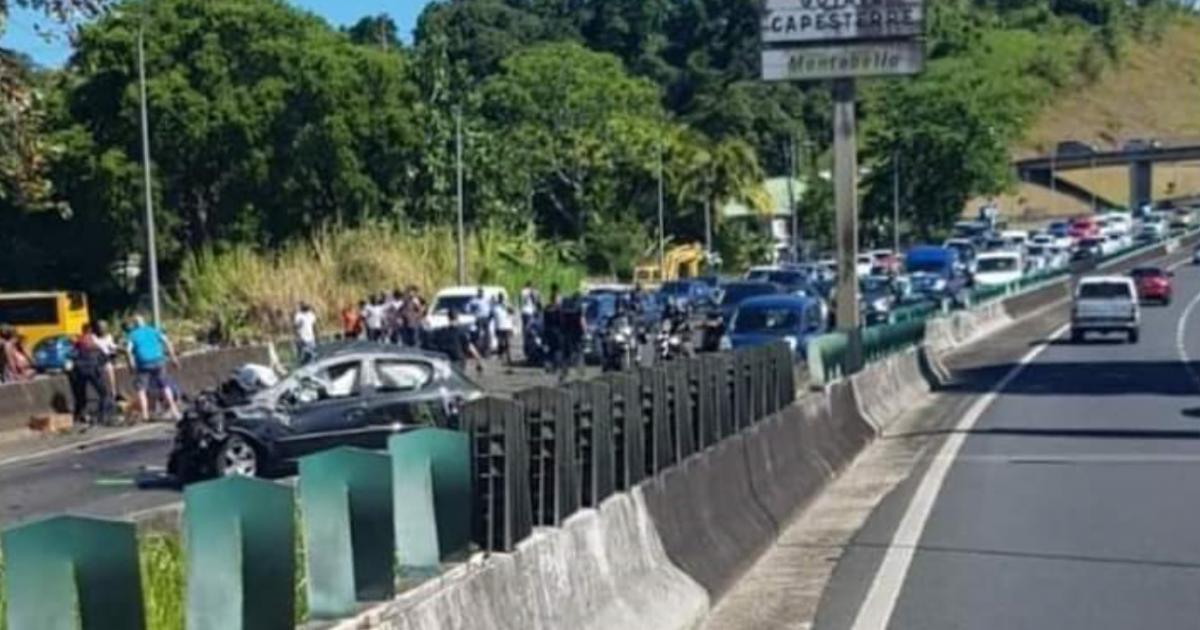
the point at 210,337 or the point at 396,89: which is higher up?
the point at 396,89

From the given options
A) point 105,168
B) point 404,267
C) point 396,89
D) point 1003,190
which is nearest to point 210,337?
point 404,267

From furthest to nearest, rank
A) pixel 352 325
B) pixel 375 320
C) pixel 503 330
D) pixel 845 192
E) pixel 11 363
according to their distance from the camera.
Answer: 1. pixel 503 330
2. pixel 352 325
3. pixel 375 320
4. pixel 11 363
5. pixel 845 192

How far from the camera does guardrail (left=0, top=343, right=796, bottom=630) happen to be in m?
6.09

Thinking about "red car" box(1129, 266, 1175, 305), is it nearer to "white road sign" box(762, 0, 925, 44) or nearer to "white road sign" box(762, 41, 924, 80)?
"white road sign" box(762, 41, 924, 80)

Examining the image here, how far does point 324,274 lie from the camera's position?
66.8m

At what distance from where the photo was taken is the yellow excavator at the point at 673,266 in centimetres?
9600

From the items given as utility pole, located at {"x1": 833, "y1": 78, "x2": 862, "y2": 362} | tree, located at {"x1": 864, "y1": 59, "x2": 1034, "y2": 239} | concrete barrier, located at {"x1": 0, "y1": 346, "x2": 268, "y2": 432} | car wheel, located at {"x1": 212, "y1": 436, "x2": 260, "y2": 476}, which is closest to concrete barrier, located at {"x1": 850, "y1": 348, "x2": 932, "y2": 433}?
utility pole, located at {"x1": 833, "y1": 78, "x2": 862, "y2": 362}

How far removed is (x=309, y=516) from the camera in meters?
8.05

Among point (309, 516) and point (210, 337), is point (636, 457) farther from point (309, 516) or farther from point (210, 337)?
point (210, 337)

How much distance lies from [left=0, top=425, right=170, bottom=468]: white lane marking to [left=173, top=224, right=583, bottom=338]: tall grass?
2368 centimetres

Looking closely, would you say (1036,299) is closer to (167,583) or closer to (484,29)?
(167,583)

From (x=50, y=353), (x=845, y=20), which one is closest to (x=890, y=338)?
(x=845, y=20)

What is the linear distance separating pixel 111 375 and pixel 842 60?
12.8 meters

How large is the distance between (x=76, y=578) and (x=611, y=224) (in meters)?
100
